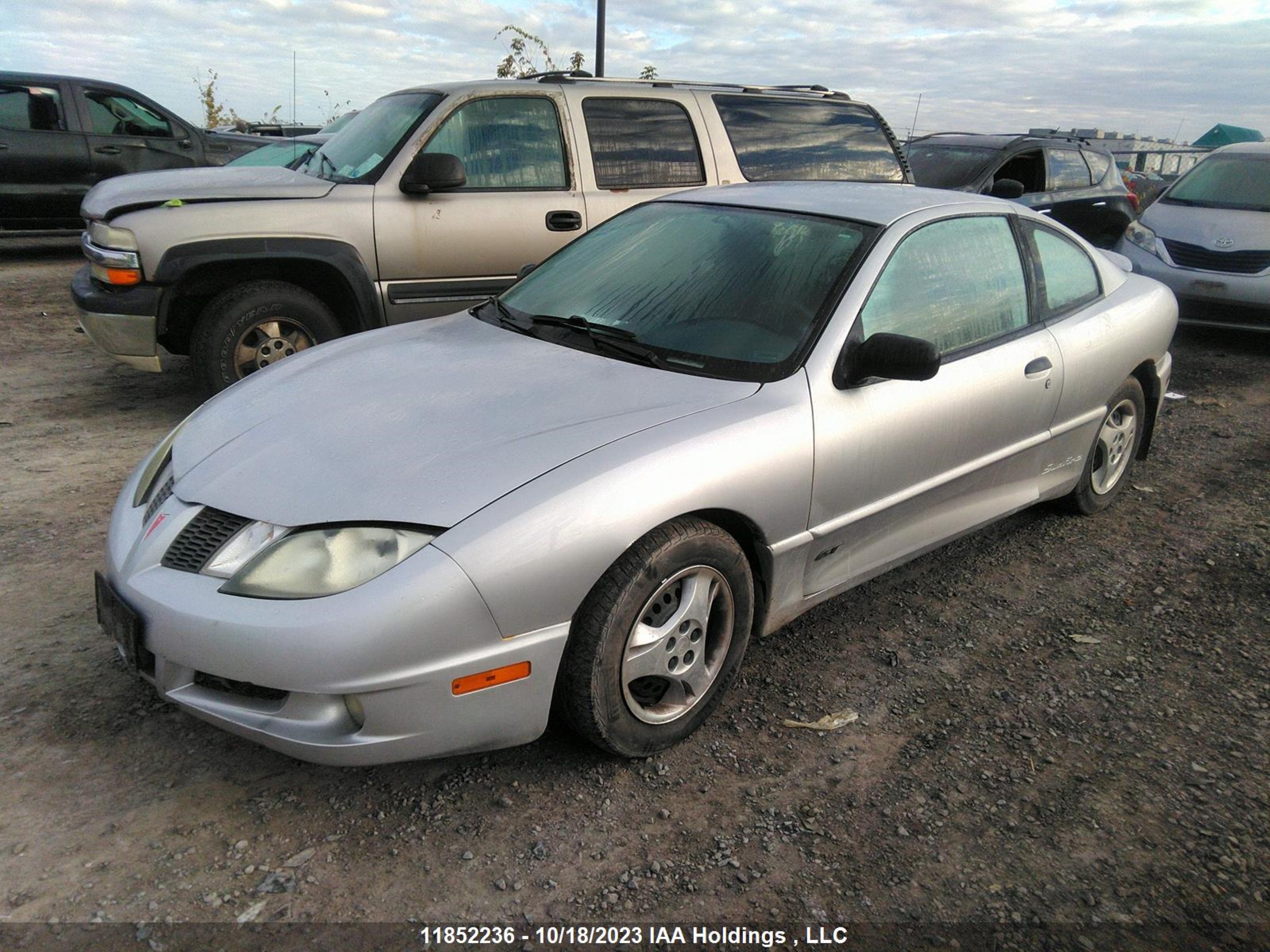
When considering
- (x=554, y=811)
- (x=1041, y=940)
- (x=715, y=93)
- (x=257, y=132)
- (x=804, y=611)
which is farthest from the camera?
(x=257, y=132)

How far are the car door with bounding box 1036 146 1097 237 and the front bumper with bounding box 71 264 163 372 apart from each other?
806 cm

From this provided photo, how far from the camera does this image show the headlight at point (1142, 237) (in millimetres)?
8609

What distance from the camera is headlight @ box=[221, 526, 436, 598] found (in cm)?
229

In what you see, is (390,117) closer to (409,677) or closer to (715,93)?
(715,93)

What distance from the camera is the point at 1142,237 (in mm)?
8781

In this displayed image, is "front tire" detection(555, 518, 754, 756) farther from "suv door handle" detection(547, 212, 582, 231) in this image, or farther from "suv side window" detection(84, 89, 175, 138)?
"suv side window" detection(84, 89, 175, 138)

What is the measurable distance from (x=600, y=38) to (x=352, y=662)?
41.5 feet

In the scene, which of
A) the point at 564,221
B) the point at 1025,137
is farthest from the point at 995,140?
the point at 564,221

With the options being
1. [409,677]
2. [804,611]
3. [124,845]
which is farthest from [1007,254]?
[124,845]

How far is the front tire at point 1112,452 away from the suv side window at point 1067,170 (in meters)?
5.85

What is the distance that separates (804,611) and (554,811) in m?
1.07

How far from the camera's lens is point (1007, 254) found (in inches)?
152

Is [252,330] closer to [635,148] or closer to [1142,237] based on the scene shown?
[635,148]

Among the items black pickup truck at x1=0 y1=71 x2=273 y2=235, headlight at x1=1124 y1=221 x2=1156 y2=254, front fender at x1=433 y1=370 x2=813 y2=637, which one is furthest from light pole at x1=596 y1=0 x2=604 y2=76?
front fender at x1=433 y1=370 x2=813 y2=637
